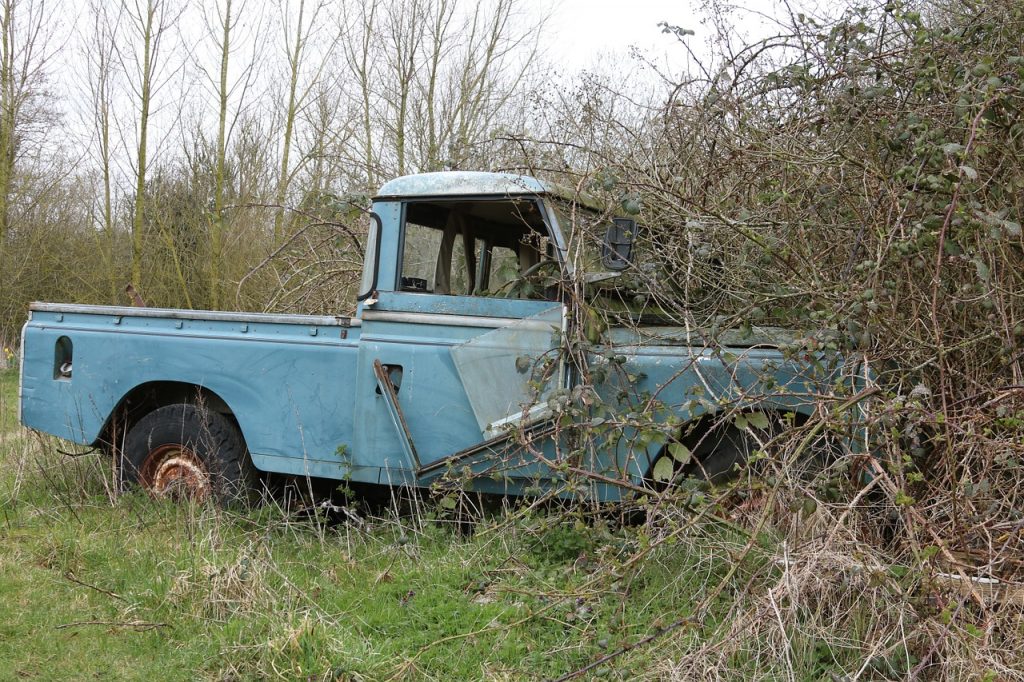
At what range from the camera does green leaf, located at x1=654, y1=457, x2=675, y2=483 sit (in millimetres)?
4234

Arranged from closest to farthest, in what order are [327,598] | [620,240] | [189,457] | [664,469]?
[327,598]
[664,469]
[620,240]
[189,457]

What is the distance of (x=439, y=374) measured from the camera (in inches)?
192

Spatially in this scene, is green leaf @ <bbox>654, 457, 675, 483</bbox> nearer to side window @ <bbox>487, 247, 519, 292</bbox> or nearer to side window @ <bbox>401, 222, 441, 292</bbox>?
side window @ <bbox>487, 247, 519, 292</bbox>

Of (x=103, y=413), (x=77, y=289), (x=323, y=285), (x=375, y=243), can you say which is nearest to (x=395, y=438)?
(x=375, y=243)

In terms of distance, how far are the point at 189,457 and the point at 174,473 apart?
0.52 feet

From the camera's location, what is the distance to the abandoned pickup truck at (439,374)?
4.33 metres

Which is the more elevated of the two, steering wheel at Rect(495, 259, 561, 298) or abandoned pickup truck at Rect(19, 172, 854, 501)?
steering wheel at Rect(495, 259, 561, 298)

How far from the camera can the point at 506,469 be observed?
4570 millimetres

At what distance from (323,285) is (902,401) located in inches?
230

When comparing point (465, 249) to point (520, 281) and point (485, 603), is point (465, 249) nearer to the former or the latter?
point (520, 281)

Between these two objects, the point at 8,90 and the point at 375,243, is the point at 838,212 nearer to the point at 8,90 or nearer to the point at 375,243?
the point at 375,243

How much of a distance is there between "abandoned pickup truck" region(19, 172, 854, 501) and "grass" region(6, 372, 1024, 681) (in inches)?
14.4

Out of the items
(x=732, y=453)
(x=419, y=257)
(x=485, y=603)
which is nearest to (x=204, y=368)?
(x=419, y=257)

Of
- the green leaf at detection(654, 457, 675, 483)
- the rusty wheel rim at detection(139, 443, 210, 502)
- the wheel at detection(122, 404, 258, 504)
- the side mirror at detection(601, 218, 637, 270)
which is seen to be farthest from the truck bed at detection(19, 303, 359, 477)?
the green leaf at detection(654, 457, 675, 483)
